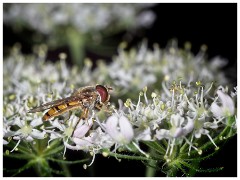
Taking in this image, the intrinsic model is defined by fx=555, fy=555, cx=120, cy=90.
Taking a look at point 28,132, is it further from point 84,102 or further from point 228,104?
point 228,104

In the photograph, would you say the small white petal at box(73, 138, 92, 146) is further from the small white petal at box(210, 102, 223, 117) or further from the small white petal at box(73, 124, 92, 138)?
the small white petal at box(210, 102, 223, 117)

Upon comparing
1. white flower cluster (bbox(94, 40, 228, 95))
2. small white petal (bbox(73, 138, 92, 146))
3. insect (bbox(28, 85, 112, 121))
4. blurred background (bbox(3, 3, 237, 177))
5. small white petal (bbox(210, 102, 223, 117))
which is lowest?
small white petal (bbox(73, 138, 92, 146))

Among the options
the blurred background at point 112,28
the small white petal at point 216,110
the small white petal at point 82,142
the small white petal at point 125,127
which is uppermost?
the blurred background at point 112,28

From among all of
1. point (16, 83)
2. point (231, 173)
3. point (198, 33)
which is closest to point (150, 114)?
point (231, 173)

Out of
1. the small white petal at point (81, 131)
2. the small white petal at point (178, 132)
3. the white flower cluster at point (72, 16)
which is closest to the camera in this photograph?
the small white petal at point (178, 132)

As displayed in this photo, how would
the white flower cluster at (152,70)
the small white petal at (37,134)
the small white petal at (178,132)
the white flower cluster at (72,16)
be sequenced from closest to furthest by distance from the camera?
1. the small white petal at (178,132)
2. the small white petal at (37,134)
3. the white flower cluster at (152,70)
4. the white flower cluster at (72,16)

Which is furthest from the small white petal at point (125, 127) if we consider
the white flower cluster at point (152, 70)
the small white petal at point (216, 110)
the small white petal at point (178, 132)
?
the white flower cluster at point (152, 70)

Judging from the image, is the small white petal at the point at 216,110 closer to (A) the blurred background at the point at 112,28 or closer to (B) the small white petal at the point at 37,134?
(B) the small white petal at the point at 37,134

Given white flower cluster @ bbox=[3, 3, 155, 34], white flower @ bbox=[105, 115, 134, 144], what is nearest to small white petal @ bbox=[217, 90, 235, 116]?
white flower @ bbox=[105, 115, 134, 144]
